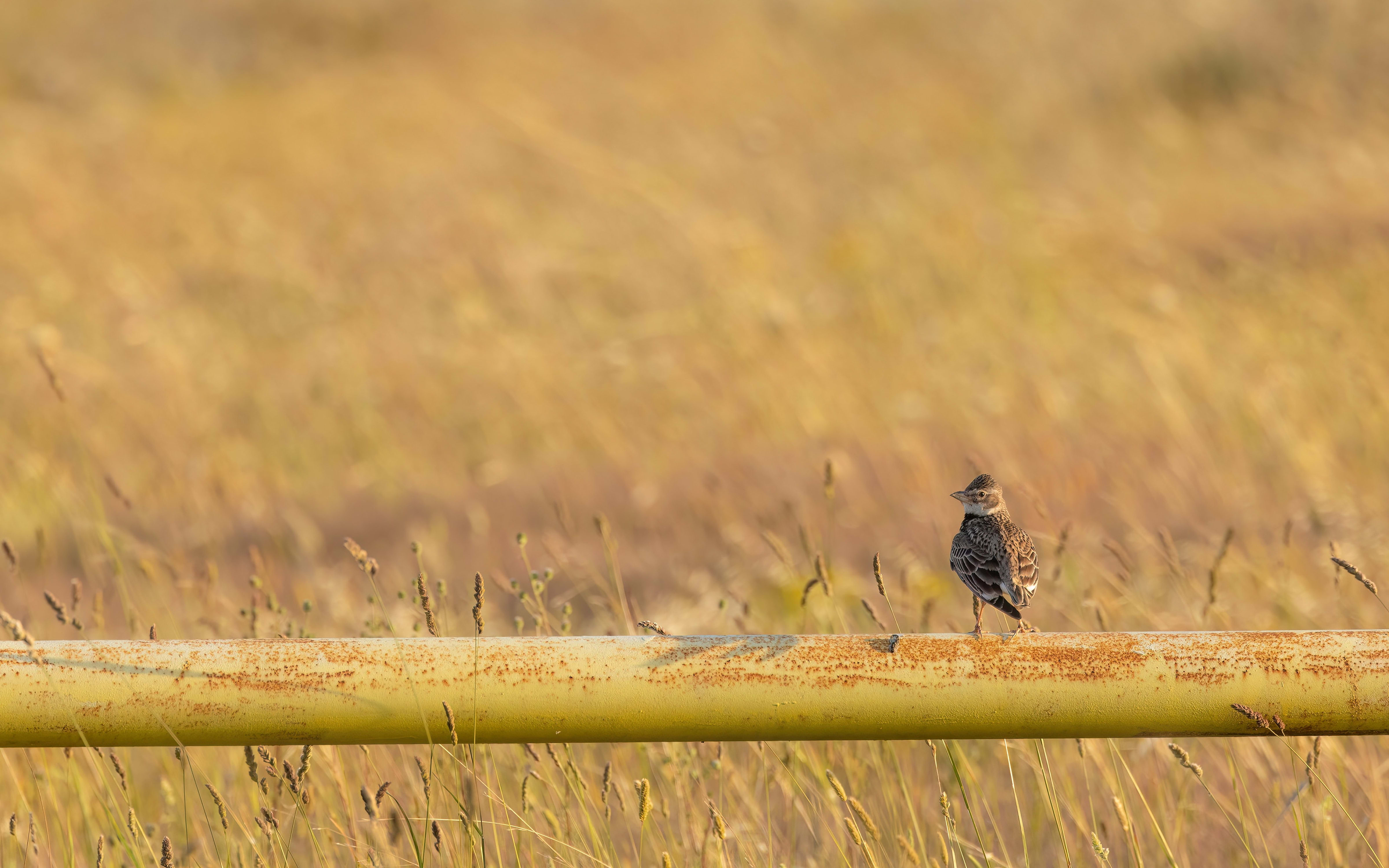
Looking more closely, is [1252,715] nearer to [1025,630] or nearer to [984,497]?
[1025,630]

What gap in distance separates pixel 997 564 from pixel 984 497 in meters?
0.32

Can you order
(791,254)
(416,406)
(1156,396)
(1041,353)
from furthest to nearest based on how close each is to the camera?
1. (791,254)
2. (416,406)
3. (1041,353)
4. (1156,396)

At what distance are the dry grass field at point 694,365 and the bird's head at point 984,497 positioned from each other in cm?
23

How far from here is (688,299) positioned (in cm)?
920

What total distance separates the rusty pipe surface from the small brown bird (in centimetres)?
36

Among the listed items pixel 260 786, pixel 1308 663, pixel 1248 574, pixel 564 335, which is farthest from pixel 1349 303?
pixel 260 786

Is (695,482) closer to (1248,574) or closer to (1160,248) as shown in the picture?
(1248,574)

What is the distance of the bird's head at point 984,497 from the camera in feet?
A: 7.50

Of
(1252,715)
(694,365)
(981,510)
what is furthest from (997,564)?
(694,365)

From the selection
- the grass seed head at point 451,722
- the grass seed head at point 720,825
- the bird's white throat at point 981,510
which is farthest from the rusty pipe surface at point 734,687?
the bird's white throat at point 981,510

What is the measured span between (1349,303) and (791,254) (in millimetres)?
4750

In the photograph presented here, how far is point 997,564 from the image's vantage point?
2.00 metres

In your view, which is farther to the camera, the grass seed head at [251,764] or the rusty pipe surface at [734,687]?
the grass seed head at [251,764]

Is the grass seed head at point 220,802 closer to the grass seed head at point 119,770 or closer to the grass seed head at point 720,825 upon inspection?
the grass seed head at point 119,770
